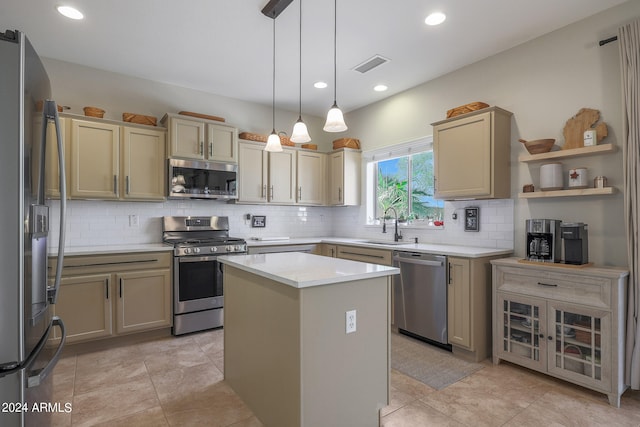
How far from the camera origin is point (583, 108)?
2771 millimetres

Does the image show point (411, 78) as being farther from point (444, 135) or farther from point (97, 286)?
point (97, 286)

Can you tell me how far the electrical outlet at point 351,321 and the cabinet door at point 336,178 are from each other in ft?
10.0

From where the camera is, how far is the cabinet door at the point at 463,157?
3.14m

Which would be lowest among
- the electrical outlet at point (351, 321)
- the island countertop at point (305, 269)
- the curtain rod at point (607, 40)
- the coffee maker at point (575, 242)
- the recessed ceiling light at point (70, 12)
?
the electrical outlet at point (351, 321)

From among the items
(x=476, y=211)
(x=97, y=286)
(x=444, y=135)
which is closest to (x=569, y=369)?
(x=476, y=211)

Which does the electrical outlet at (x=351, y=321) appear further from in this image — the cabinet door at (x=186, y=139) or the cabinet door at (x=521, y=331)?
the cabinet door at (x=186, y=139)

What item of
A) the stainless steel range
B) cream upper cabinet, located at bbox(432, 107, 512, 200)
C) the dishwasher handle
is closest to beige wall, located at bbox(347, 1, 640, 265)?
cream upper cabinet, located at bbox(432, 107, 512, 200)

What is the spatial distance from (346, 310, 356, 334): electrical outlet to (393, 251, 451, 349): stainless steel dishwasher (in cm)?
156

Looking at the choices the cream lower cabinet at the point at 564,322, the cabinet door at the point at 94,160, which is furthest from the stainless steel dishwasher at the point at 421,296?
the cabinet door at the point at 94,160

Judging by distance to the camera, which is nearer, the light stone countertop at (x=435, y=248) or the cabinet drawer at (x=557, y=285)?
the cabinet drawer at (x=557, y=285)

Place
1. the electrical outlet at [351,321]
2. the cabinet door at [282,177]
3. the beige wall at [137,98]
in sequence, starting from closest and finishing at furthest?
1. the electrical outlet at [351,321]
2. the beige wall at [137,98]
3. the cabinet door at [282,177]

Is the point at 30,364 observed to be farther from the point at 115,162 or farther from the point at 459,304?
the point at 459,304

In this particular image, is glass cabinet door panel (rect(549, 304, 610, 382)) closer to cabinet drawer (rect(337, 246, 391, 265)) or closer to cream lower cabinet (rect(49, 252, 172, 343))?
cabinet drawer (rect(337, 246, 391, 265))

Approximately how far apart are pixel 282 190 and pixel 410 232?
1.77 m
